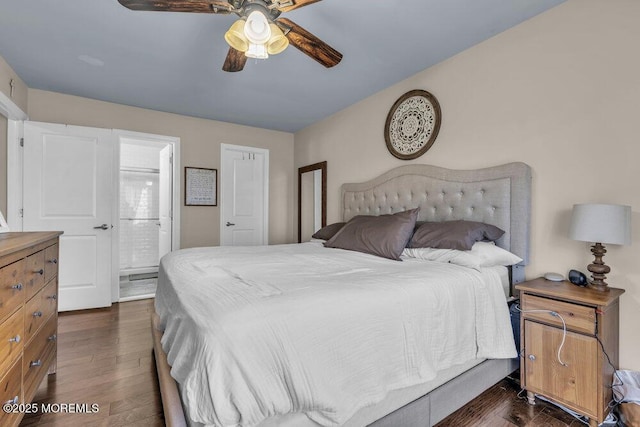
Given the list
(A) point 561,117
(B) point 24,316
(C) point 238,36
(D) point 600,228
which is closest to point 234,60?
(C) point 238,36

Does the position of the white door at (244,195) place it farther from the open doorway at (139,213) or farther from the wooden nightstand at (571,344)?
the wooden nightstand at (571,344)

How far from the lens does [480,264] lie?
6.14ft

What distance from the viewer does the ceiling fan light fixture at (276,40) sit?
162 cm

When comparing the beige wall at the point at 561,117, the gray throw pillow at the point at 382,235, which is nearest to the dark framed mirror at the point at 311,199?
the gray throw pillow at the point at 382,235

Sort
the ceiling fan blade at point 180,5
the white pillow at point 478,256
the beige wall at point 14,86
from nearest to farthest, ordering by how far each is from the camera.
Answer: the ceiling fan blade at point 180,5 → the white pillow at point 478,256 → the beige wall at point 14,86

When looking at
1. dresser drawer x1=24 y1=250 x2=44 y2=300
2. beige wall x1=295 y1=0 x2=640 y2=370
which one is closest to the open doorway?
dresser drawer x1=24 y1=250 x2=44 y2=300

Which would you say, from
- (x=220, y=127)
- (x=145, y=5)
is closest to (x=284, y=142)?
(x=220, y=127)

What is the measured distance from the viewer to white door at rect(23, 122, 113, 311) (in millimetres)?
3139

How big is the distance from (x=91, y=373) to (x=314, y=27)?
2.88 m

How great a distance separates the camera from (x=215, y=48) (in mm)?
2389

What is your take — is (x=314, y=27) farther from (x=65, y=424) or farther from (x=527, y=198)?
(x=65, y=424)

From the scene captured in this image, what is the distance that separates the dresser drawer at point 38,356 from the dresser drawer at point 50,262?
0.26 meters

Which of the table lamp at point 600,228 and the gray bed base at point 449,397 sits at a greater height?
the table lamp at point 600,228

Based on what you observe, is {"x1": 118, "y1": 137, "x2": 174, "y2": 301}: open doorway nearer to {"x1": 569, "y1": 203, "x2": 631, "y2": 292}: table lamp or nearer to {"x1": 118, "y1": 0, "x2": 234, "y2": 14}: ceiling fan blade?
{"x1": 118, "y1": 0, "x2": 234, "y2": 14}: ceiling fan blade
